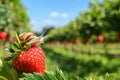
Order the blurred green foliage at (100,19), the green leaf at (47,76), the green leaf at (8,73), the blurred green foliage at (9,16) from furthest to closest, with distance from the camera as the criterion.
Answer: the blurred green foliage at (100,19) → the blurred green foliage at (9,16) → the green leaf at (8,73) → the green leaf at (47,76)

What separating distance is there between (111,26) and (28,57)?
2126 centimetres

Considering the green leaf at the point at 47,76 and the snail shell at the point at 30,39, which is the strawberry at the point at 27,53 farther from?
the green leaf at the point at 47,76

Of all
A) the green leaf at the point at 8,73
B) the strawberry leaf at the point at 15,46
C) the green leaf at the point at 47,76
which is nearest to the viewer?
the green leaf at the point at 47,76

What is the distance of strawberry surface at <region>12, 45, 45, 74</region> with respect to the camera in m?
1.40

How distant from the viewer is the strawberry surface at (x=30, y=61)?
1403mm

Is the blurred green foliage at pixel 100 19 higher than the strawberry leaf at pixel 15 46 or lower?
higher

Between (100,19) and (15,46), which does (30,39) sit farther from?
(100,19)

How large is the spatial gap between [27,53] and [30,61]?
0.04m

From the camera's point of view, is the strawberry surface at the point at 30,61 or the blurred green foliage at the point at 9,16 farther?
the blurred green foliage at the point at 9,16

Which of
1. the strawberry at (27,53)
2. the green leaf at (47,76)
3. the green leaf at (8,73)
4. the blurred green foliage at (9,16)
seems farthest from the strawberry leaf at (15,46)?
the blurred green foliage at (9,16)

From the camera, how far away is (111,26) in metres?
22.5

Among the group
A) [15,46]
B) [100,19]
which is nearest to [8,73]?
[15,46]

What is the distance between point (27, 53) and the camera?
1488 mm

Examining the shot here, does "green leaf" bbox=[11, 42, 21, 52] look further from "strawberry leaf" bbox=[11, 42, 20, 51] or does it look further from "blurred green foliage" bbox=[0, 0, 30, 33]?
"blurred green foliage" bbox=[0, 0, 30, 33]
